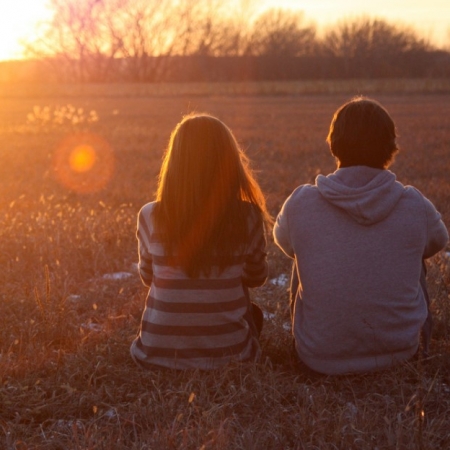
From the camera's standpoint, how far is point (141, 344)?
122 inches

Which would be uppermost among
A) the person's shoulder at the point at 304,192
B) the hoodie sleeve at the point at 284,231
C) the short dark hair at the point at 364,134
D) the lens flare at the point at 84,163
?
the short dark hair at the point at 364,134

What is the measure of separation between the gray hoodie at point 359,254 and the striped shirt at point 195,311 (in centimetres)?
26

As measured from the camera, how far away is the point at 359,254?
9.17 feet

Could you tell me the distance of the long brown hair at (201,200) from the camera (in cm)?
287

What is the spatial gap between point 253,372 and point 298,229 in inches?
26.7

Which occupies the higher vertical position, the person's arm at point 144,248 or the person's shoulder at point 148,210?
the person's shoulder at point 148,210

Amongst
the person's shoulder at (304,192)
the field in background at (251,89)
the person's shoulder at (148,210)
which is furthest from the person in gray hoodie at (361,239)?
the field in background at (251,89)

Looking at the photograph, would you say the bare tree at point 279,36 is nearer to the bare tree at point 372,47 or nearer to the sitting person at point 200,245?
the bare tree at point 372,47

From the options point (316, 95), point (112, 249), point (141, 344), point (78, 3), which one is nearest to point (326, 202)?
point (141, 344)

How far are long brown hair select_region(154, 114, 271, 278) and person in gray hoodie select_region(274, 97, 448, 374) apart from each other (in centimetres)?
26

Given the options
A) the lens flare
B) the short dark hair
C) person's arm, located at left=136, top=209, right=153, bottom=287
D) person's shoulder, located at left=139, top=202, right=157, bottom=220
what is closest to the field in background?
the lens flare

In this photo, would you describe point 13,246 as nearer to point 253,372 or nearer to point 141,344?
point 141,344

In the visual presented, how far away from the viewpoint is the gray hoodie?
2770 mm

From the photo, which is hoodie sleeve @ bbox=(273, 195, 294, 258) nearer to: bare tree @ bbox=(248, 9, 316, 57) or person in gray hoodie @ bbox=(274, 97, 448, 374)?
person in gray hoodie @ bbox=(274, 97, 448, 374)
